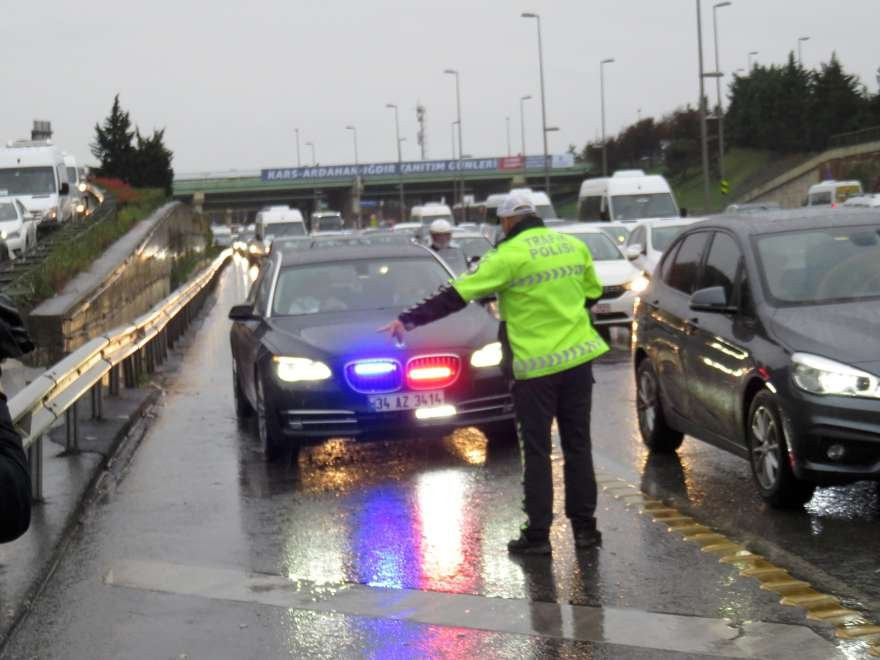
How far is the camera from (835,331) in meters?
8.48

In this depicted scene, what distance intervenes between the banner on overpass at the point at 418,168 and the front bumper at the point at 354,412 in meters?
113

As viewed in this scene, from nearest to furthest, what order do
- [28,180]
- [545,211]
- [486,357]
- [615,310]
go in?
[486,357]
[615,310]
[28,180]
[545,211]

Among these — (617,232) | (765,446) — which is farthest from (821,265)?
(617,232)

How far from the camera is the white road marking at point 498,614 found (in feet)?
19.9

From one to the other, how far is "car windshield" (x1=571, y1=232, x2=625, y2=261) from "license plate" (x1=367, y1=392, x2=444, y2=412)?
12.5 metres

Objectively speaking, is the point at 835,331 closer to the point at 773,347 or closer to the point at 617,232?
the point at 773,347

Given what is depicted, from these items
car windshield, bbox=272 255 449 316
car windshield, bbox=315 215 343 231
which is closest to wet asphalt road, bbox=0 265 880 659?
car windshield, bbox=272 255 449 316

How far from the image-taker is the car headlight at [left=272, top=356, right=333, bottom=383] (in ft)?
35.6

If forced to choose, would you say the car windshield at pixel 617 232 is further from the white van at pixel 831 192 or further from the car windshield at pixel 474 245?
the white van at pixel 831 192

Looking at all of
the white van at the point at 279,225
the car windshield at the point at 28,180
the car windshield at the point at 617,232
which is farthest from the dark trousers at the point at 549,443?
the white van at the point at 279,225

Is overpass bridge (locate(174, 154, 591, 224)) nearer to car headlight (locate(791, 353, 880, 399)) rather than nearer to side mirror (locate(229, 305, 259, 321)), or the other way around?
side mirror (locate(229, 305, 259, 321))

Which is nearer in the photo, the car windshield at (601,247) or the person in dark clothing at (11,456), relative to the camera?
the person in dark clothing at (11,456)

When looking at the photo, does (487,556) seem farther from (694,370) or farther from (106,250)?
(106,250)

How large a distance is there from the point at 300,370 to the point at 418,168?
118 meters
